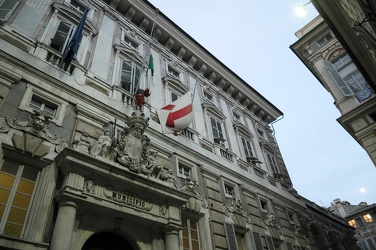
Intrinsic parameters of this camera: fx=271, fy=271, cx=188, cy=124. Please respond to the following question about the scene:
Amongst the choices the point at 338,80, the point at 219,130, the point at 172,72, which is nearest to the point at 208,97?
the point at 219,130

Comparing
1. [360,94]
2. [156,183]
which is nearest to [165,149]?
[156,183]

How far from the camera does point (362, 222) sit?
4647 centimetres

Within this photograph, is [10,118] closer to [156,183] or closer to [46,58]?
[46,58]

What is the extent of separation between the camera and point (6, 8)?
10328 millimetres

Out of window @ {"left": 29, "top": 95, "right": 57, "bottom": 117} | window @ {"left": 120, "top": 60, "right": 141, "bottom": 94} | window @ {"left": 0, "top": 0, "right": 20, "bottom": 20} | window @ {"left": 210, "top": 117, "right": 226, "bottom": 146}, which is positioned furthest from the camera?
window @ {"left": 210, "top": 117, "right": 226, "bottom": 146}

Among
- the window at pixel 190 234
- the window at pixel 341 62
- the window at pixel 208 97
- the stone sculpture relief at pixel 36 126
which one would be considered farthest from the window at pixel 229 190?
the window at pixel 341 62

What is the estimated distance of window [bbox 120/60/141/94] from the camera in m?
13.2

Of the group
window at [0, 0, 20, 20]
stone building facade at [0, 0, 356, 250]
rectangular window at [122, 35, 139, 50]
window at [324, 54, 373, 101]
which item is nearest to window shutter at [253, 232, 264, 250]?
stone building facade at [0, 0, 356, 250]

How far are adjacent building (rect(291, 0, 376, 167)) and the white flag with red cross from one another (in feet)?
27.5

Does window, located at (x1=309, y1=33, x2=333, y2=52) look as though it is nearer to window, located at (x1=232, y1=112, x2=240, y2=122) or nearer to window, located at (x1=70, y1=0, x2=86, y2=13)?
window, located at (x1=232, y1=112, x2=240, y2=122)

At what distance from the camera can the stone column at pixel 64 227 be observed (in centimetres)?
684

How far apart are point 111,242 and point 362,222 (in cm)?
5128

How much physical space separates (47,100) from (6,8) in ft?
13.8

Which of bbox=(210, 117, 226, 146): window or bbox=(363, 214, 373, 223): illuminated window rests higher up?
bbox=(363, 214, 373, 223): illuminated window
